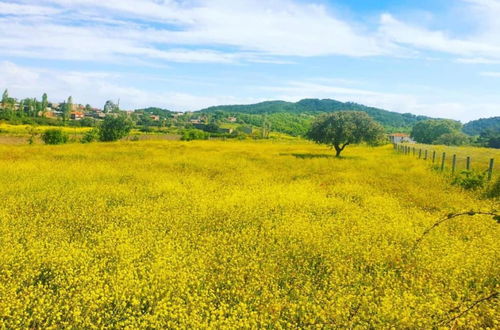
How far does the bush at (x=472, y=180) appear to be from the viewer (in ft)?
64.2

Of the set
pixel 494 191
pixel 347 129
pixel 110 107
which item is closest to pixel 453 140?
pixel 347 129

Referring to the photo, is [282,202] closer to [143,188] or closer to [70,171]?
[143,188]

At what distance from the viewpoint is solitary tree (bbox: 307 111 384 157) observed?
4034 cm

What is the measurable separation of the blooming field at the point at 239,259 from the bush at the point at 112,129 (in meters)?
56.8

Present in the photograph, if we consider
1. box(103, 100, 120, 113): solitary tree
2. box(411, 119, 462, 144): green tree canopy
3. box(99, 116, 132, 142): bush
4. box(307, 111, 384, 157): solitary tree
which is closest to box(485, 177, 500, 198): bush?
box(307, 111, 384, 157): solitary tree

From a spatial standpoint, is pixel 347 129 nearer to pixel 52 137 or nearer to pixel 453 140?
pixel 52 137

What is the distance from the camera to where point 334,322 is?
22.0 ft

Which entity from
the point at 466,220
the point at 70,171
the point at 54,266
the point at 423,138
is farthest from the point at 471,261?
the point at 423,138

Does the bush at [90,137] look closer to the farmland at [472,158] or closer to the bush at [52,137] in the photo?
the bush at [52,137]

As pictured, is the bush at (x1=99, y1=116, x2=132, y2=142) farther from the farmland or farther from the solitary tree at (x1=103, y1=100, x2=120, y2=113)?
the solitary tree at (x1=103, y1=100, x2=120, y2=113)

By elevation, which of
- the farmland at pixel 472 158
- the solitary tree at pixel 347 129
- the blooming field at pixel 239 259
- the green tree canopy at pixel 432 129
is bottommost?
the blooming field at pixel 239 259

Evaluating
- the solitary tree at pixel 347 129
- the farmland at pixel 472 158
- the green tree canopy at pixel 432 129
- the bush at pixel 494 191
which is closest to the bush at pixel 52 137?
the solitary tree at pixel 347 129

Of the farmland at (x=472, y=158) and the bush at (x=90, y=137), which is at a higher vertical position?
the farmland at (x=472, y=158)

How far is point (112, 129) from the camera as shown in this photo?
72.0 metres
